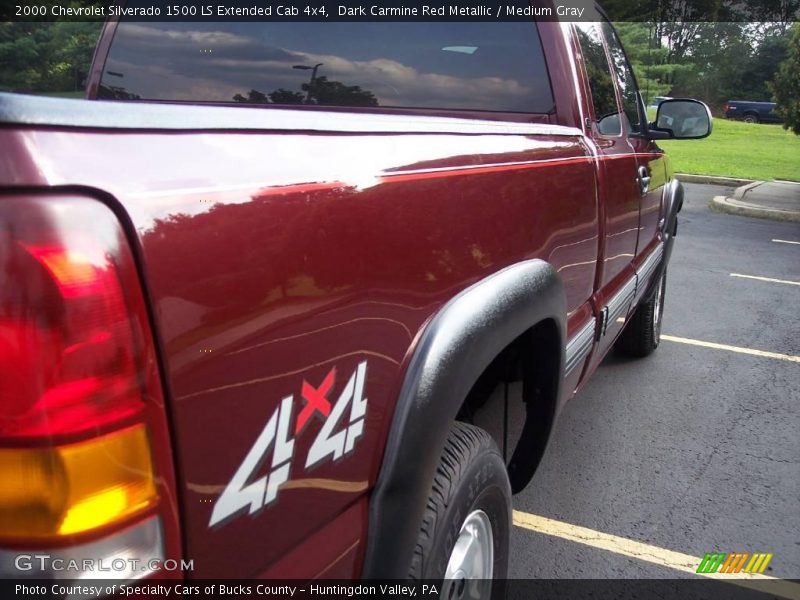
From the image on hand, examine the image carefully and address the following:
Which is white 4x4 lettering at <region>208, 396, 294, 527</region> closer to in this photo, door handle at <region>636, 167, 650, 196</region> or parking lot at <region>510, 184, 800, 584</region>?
parking lot at <region>510, 184, 800, 584</region>

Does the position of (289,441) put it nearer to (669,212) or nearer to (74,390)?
(74,390)

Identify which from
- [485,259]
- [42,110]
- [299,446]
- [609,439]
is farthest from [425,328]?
[609,439]

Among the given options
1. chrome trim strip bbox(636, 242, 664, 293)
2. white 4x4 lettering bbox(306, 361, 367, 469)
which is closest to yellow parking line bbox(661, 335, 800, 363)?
chrome trim strip bbox(636, 242, 664, 293)

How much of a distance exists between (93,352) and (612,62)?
3.27 metres

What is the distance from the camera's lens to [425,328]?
1453mm

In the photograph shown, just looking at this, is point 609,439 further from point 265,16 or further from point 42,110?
point 42,110

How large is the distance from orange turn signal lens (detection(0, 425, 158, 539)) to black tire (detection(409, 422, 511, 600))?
734 millimetres

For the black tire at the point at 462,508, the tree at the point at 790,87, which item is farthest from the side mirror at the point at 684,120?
the tree at the point at 790,87

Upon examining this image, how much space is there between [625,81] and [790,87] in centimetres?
1070

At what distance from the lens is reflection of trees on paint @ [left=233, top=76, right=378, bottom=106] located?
2.55 m

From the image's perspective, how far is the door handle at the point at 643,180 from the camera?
337 centimetres

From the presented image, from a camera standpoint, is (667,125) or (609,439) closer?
(609,439)

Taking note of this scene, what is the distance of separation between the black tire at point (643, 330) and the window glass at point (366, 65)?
2303 mm

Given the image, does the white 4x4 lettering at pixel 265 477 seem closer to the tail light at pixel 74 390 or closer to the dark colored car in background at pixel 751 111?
the tail light at pixel 74 390
